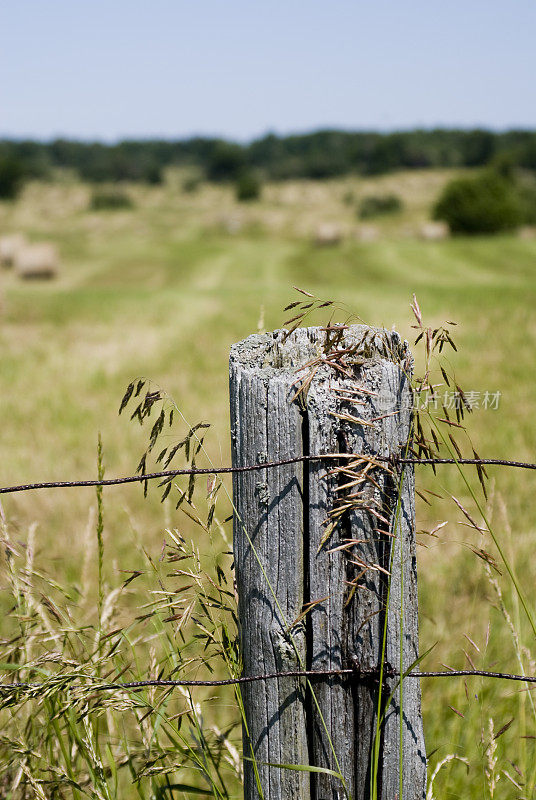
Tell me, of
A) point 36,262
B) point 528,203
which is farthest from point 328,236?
point 528,203

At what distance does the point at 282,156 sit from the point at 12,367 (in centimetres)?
7951

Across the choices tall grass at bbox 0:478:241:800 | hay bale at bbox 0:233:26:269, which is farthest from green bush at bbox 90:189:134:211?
tall grass at bbox 0:478:241:800

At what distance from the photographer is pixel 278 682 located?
44.0 inches

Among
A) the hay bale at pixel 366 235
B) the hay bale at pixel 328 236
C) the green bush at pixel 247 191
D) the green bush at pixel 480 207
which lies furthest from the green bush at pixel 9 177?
the green bush at pixel 480 207

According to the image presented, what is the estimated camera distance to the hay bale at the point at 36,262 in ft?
58.5

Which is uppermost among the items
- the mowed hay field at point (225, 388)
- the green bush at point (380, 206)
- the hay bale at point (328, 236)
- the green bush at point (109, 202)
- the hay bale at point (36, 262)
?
the green bush at point (109, 202)

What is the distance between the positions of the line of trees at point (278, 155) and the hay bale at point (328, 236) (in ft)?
90.5

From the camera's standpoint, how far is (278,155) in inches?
3211

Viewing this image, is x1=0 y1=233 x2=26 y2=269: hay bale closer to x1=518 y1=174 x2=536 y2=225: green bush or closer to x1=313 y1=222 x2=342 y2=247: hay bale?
x1=313 y1=222 x2=342 y2=247: hay bale

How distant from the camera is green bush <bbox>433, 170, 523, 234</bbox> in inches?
1113

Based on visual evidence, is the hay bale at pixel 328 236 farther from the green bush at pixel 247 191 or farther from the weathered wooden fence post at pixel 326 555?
→ the weathered wooden fence post at pixel 326 555

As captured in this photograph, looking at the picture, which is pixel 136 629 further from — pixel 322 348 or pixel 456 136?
pixel 456 136

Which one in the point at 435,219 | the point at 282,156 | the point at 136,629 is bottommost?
the point at 136,629

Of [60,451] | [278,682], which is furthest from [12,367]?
[278,682]
